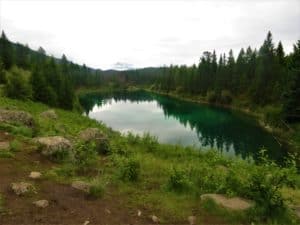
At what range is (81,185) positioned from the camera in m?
7.99

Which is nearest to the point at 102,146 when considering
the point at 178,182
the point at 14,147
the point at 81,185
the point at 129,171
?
the point at 14,147

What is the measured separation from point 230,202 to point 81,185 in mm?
3885

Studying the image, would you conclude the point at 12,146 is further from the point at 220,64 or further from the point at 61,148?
the point at 220,64

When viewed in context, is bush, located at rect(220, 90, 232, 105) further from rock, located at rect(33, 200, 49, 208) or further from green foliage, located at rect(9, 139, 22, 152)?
rock, located at rect(33, 200, 49, 208)

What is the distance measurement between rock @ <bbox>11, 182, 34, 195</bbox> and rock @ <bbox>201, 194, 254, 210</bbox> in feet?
14.3

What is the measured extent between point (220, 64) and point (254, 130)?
57908 millimetres

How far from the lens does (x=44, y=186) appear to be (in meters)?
7.77

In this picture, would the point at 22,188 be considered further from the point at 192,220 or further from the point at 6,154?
the point at 192,220

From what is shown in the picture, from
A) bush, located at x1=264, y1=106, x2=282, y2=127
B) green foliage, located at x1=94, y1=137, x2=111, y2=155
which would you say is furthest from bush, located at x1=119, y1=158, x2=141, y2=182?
bush, located at x1=264, y1=106, x2=282, y2=127

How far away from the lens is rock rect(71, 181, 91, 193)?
7.84 m

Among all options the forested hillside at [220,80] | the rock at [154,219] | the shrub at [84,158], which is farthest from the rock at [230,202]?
the forested hillside at [220,80]

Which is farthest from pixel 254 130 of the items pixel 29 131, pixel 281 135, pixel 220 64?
pixel 220 64

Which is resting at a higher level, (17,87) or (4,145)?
(17,87)

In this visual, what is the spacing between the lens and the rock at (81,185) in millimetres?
7836
